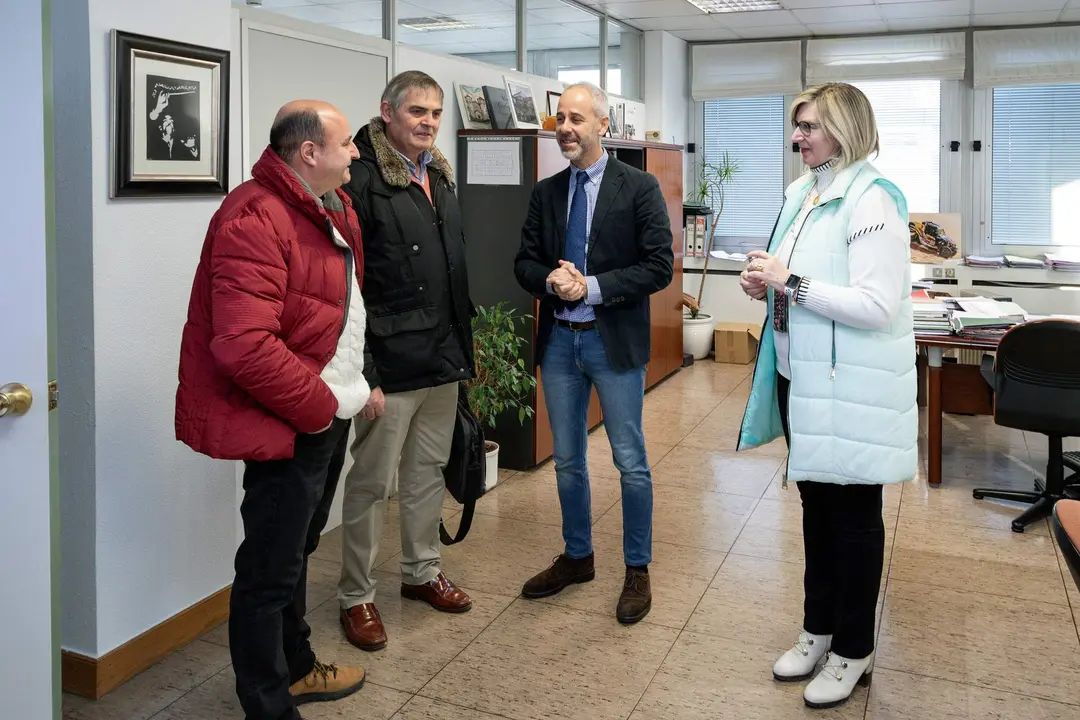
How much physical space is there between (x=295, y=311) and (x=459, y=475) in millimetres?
1171

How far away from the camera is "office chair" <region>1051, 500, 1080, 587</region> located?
5.72 ft

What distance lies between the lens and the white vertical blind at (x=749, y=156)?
858cm

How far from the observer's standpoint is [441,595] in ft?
10.6

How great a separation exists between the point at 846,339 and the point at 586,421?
39.0 inches

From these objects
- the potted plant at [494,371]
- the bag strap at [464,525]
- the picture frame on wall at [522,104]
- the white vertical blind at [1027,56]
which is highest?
the white vertical blind at [1027,56]

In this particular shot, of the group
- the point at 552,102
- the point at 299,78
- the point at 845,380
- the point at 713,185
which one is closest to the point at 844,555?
the point at 845,380

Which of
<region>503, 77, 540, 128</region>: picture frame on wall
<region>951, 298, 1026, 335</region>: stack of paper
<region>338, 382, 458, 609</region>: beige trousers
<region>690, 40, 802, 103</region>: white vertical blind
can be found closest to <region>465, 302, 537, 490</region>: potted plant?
<region>338, 382, 458, 609</region>: beige trousers

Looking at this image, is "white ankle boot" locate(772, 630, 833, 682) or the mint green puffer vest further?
"white ankle boot" locate(772, 630, 833, 682)

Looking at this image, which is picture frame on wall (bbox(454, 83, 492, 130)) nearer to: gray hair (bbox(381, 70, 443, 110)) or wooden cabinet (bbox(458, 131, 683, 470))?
wooden cabinet (bbox(458, 131, 683, 470))

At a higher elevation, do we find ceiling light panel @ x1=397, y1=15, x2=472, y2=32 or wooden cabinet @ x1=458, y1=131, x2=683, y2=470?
ceiling light panel @ x1=397, y1=15, x2=472, y2=32

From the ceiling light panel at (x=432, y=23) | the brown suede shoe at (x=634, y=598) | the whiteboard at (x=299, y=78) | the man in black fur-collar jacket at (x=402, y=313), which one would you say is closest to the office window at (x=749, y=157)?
the ceiling light panel at (x=432, y=23)

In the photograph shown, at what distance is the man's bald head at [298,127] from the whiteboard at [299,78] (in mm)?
1266

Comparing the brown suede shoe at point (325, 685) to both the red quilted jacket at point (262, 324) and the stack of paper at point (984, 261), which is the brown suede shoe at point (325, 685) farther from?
the stack of paper at point (984, 261)

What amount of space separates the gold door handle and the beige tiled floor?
38.3 inches
